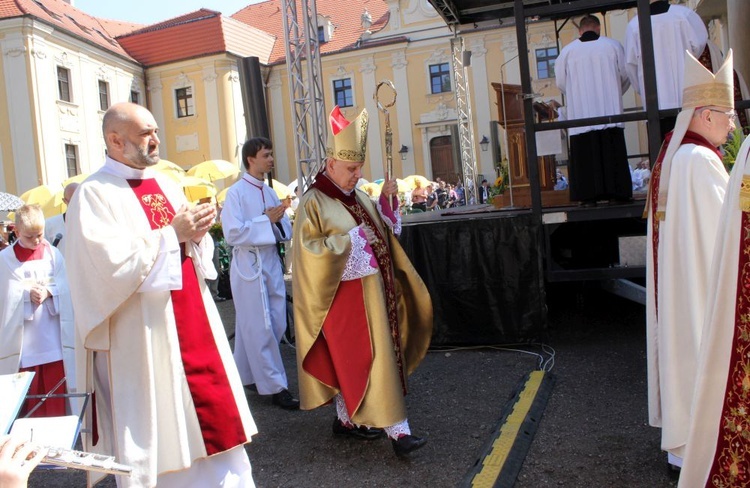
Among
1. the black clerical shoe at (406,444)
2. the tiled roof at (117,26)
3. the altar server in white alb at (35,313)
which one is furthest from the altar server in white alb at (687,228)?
the tiled roof at (117,26)

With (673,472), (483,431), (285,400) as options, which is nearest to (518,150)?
(285,400)

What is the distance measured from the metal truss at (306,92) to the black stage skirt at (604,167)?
5.65 meters

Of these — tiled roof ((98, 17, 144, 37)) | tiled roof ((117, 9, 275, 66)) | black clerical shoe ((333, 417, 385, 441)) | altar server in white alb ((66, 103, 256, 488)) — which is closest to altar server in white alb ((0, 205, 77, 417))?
black clerical shoe ((333, 417, 385, 441))

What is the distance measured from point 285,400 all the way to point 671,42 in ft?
13.6

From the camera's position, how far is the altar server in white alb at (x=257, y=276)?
17.6 feet

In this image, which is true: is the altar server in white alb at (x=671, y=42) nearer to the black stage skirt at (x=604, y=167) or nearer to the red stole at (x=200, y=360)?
the black stage skirt at (x=604, y=167)

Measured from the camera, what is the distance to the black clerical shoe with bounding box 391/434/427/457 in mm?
3920

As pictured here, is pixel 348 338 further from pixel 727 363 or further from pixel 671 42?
pixel 671 42

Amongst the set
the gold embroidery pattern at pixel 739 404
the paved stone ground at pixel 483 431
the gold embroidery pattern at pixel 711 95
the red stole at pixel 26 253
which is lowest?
the paved stone ground at pixel 483 431

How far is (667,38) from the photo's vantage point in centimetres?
597

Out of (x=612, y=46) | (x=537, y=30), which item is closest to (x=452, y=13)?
(x=612, y=46)

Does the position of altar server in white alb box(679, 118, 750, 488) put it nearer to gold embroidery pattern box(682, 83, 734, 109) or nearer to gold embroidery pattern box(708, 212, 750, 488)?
gold embroidery pattern box(708, 212, 750, 488)

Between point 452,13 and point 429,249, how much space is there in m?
3.80

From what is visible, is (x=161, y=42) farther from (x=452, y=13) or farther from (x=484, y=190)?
(x=452, y=13)
